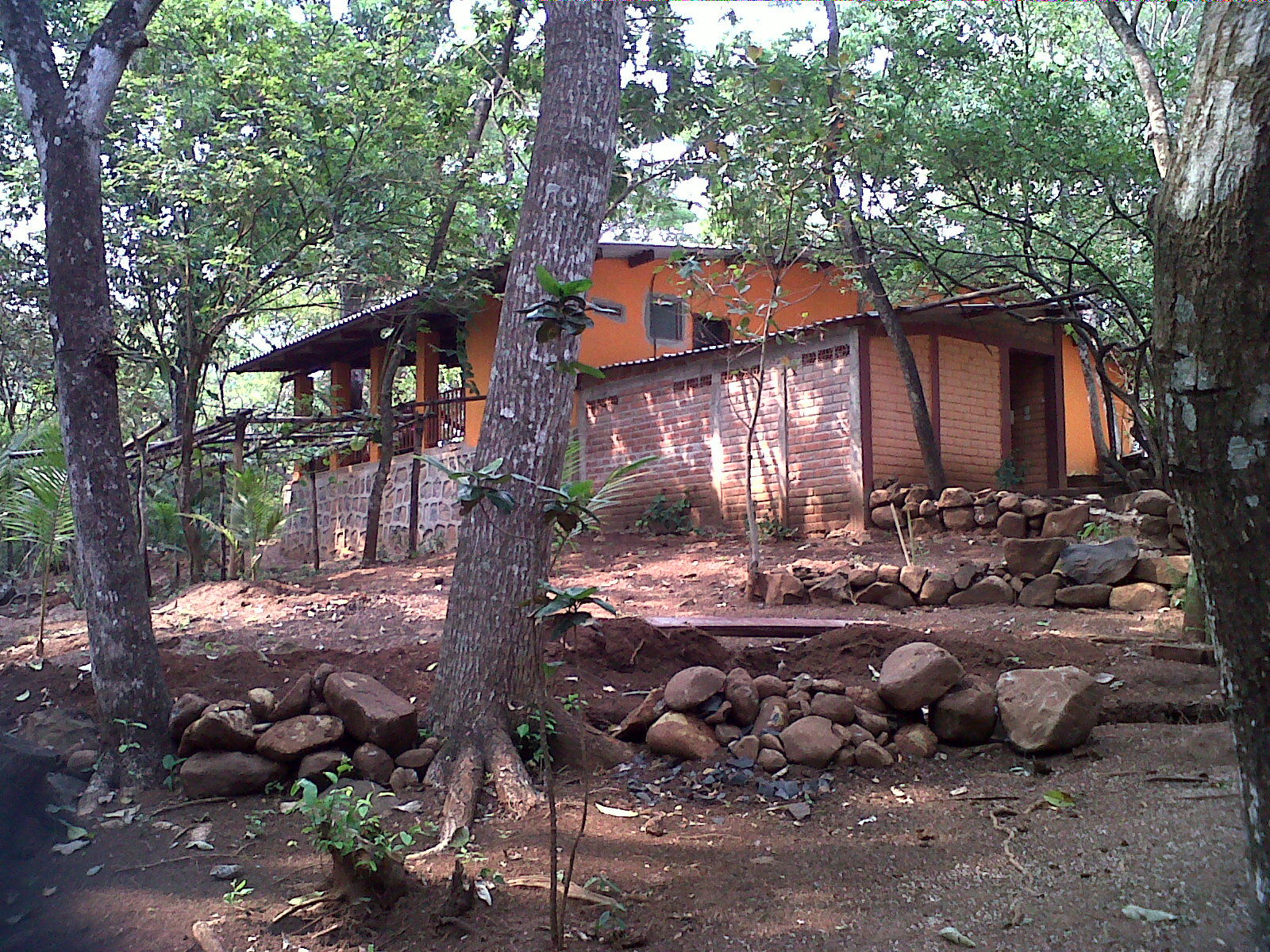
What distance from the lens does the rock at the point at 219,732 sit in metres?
4.52

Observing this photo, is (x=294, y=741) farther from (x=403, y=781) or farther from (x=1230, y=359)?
(x=1230, y=359)

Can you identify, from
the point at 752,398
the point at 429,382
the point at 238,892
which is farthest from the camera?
the point at 429,382

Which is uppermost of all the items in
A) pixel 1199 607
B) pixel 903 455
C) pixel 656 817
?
pixel 903 455

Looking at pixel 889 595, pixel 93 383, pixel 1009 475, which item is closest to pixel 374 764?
pixel 93 383

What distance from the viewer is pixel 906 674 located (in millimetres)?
4848

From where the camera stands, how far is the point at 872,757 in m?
4.69

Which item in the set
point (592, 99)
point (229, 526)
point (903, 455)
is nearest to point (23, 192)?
point (229, 526)

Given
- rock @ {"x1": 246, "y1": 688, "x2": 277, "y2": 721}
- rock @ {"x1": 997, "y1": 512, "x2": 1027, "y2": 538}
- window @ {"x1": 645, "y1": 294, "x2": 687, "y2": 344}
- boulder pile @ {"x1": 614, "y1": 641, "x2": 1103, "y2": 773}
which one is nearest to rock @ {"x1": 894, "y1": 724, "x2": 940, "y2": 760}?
boulder pile @ {"x1": 614, "y1": 641, "x2": 1103, "y2": 773}

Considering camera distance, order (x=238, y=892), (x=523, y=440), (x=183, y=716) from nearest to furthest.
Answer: (x=238, y=892) → (x=183, y=716) → (x=523, y=440)

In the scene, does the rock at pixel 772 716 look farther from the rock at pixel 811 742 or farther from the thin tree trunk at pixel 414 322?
the thin tree trunk at pixel 414 322

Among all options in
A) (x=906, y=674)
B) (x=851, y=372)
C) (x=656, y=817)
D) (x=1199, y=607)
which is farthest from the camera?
(x=851, y=372)

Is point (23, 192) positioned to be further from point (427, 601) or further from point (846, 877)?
point (846, 877)

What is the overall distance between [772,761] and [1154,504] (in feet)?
20.4

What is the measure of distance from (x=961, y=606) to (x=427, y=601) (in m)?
4.72
